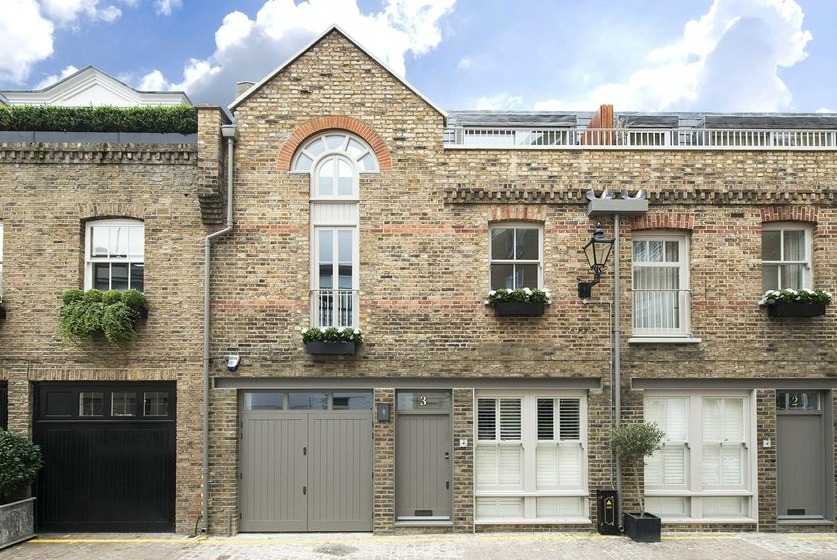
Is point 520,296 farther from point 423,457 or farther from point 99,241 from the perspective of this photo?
point 99,241

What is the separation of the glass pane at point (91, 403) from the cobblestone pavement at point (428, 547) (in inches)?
82.7

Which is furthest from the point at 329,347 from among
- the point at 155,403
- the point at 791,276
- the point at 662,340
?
the point at 791,276

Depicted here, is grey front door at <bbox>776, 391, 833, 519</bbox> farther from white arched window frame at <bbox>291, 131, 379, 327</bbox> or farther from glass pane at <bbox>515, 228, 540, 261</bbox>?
white arched window frame at <bbox>291, 131, 379, 327</bbox>

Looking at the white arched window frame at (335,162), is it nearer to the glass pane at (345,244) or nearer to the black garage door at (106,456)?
the glass pane at (345,244)

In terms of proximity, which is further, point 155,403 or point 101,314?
point 155,403

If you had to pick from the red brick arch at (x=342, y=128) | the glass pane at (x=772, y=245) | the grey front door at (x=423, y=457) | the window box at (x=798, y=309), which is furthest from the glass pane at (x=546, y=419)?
the red brick arch at (x=342, y=128)

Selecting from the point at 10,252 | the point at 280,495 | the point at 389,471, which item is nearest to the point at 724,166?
the point at 389,471

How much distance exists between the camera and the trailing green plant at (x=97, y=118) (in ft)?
38.9

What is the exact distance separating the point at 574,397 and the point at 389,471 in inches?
141

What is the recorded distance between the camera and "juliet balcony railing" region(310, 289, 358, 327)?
38.4 ft

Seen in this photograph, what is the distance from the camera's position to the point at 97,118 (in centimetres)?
1191

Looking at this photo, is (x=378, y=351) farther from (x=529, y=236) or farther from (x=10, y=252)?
(x=10, y=252)

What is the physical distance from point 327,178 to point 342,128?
95 centimetres

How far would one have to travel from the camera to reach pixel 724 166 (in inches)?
470
